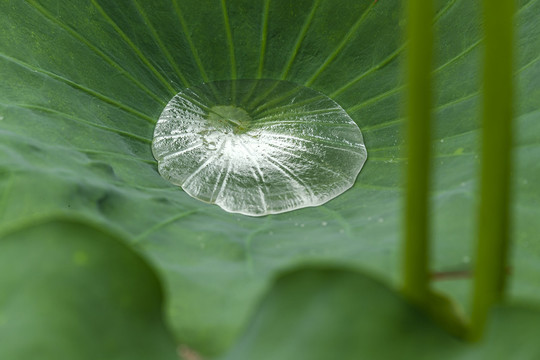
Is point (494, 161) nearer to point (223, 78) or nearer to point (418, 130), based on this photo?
point (418, 130)

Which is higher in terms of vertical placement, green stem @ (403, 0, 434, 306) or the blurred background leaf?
green stem @ (403, 0, 434, 306)

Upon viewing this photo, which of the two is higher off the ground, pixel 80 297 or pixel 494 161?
pixel 494 161

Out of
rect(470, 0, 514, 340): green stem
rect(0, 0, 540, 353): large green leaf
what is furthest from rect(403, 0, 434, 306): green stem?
rect(0, 0, 540, 353): large green leaf

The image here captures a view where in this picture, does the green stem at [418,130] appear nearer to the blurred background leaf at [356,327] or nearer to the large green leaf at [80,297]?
the blurred background leaf at [356,327]

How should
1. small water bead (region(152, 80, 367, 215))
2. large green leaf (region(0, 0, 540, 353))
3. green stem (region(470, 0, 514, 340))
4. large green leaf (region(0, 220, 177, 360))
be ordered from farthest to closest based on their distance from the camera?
small water bead (region(152, 80, 367, 215)), large green leaf (region(0, 0, 540, 353)), large green leaf (region(0, 220, 177, 360)), green stem (region(470, 0, 514, 340))

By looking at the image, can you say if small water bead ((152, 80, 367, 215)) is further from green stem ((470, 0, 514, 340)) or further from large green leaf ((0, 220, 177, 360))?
green stem ((470, 0, 514, 340))

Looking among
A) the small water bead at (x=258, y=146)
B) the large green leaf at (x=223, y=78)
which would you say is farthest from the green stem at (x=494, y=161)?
the small water bead at (x=258, y=146)

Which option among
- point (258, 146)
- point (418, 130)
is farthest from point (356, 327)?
point (258, 146)
